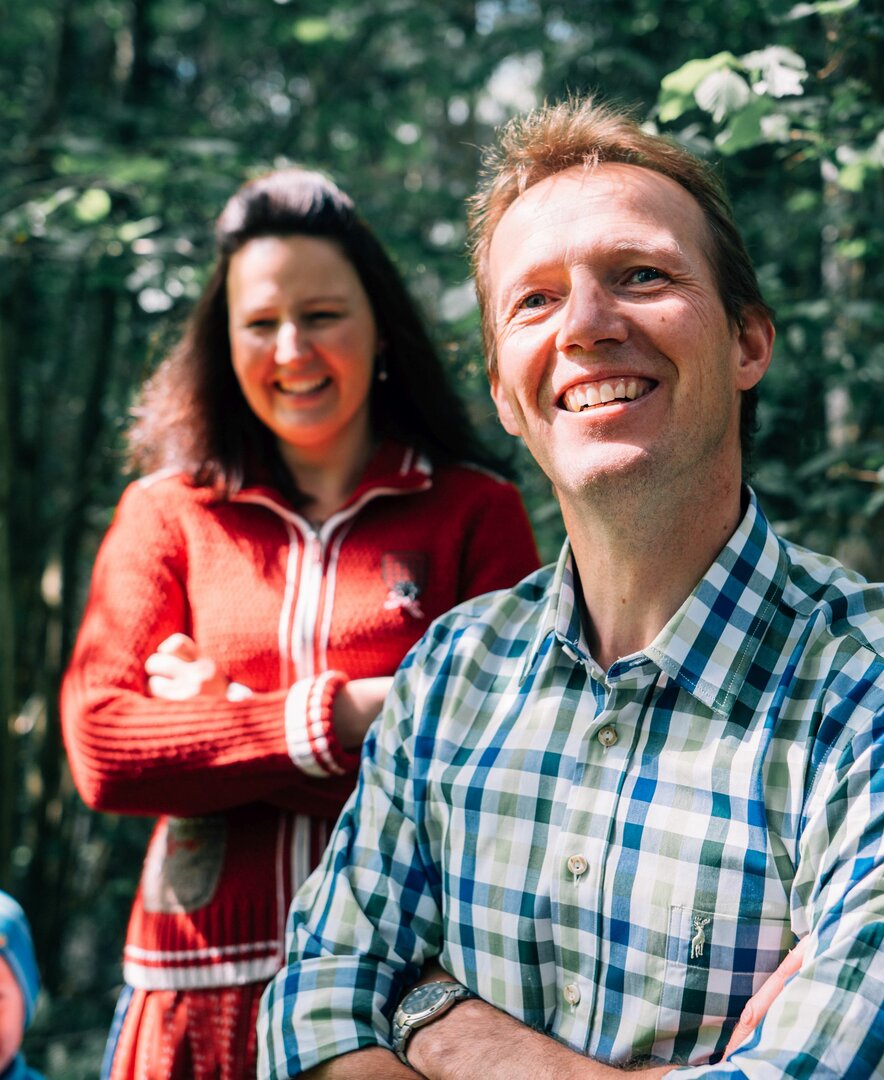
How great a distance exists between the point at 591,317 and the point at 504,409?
346mm

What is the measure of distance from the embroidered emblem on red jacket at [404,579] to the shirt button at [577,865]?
77 centimetres

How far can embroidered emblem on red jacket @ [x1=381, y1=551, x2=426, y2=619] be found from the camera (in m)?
2.06

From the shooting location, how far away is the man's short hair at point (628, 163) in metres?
1.56

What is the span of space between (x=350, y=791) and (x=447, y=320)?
123 centimetres

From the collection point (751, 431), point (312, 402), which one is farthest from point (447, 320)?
point (751, 431)

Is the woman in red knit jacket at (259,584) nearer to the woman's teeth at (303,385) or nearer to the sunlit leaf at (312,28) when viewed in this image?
the woman's teeth at (303,385)

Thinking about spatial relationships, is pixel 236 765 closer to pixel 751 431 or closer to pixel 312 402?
pixel 312 402

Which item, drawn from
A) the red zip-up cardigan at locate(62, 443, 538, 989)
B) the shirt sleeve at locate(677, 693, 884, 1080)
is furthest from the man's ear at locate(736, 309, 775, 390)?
the red zip-up cardigan at locate(62, 443, 538, 989)

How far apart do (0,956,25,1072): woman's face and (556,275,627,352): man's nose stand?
1.37m

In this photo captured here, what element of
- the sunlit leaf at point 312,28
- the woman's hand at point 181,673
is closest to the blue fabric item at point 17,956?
the woman's hand at point 181,673

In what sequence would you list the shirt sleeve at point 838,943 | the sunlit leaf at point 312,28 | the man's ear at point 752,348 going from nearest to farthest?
the shirt sleeve at point 838,943
the man's ear at point 752,348
the sunlit leaf at point 312,28

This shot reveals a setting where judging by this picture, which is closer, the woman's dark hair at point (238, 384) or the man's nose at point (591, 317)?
the man's nose at point (591, 317)

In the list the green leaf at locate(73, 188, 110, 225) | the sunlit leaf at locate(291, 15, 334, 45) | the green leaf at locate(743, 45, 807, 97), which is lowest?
the green leaf at locate(743, 45, 807, 97)

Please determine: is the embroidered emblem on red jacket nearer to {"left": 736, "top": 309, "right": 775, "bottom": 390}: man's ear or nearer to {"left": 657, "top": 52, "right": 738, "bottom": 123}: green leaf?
{"left": 736, "top": 309, "right": 775, "bottom": 390}: man's ear
